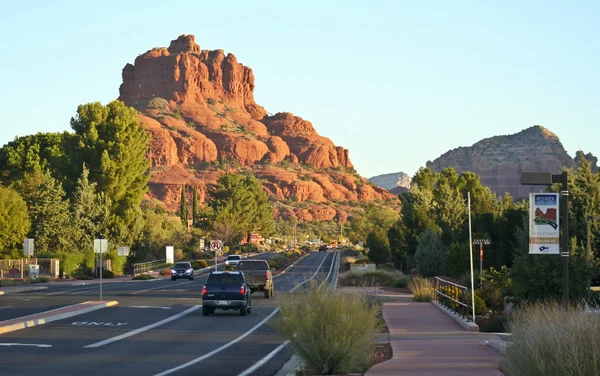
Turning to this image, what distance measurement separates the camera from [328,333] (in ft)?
52.1

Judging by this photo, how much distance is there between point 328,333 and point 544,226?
19.0ft

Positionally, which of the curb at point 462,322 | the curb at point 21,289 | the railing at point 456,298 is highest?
the railing at point 456,298

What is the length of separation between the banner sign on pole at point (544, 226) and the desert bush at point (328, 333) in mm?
4428

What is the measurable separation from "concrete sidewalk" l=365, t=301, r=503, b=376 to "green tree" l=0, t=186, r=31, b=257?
48.8m

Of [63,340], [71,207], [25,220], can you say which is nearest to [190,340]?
[63,340]

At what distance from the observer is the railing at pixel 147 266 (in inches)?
3172

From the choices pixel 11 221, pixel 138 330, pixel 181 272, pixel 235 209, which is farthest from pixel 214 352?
pixel 235 209

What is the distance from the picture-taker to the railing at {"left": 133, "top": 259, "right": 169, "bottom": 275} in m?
80.6

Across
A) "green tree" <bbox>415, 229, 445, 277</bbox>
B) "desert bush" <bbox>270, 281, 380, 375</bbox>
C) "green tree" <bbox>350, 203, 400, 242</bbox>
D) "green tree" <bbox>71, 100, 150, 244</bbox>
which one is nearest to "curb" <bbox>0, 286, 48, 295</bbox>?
"green tree" <bbox>415, 229, 445, 277</bbox>

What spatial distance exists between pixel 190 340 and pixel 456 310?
31.4 ft

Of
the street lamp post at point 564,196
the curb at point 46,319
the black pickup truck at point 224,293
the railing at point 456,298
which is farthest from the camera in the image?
the black pickup truck at point 224,293

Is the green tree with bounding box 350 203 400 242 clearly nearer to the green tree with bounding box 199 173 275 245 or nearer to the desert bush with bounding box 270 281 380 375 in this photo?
the green tree with bounding box 199 173 275 245

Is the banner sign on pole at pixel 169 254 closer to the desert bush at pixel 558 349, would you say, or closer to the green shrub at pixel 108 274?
the green shrub at pixel 108 274

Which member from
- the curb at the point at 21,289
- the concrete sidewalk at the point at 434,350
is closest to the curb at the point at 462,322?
the concrete sidewalk at the point at 434,350
